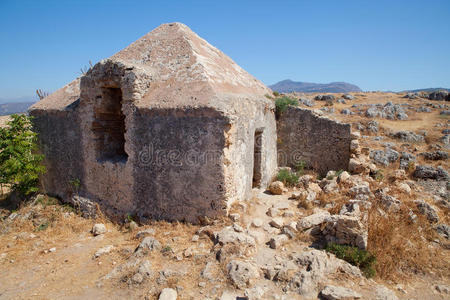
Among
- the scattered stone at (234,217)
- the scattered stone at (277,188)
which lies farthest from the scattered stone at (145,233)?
the scattered stone at (277,188)

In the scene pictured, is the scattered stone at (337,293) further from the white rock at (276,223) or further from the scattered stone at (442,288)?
the white rock at (276,223)

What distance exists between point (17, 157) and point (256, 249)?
6.12 metres

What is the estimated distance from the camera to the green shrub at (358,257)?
367cm

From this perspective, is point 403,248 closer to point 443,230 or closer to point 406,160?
point 443,230

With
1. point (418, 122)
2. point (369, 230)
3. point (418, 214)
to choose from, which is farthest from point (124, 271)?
point (418, 122)

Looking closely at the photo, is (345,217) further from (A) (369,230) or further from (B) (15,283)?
(B) (15,283)

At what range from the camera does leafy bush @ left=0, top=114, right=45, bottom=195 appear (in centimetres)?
617

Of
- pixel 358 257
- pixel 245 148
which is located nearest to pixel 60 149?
pixel 245 148

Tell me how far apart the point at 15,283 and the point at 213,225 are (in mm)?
3273

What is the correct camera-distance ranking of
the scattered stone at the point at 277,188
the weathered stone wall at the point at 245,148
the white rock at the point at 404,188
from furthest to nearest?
the scattered stone at the point at 277,188 < the white rock at the point at 404,188 < the weathered stone wall at the point at 245,148

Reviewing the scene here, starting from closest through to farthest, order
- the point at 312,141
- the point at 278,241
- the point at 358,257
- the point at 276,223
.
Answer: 1. the point at 358,257
2. the point at 278,241
3. the point at 276,223
4. the point at 312,141

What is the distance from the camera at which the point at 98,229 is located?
5.50 metres

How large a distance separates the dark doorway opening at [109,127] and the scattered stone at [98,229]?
58.8 inches

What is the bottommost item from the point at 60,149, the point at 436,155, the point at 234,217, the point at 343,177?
the point at 234,217
